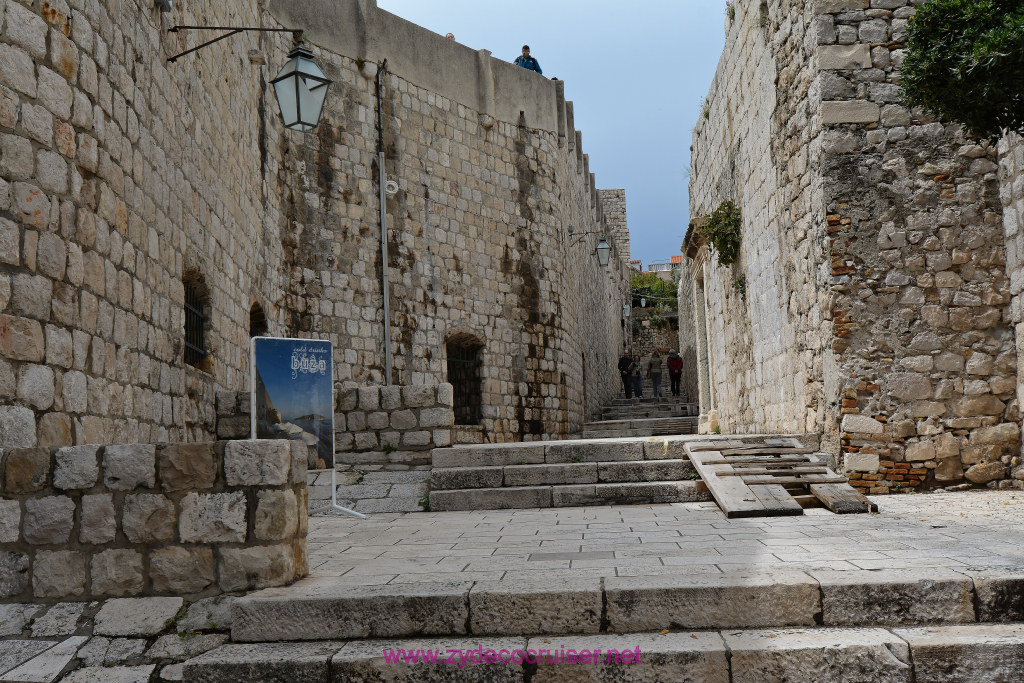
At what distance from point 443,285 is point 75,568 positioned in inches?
431

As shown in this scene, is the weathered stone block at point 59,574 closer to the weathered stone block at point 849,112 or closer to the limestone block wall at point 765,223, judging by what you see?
the limestone block wall at point 765,223

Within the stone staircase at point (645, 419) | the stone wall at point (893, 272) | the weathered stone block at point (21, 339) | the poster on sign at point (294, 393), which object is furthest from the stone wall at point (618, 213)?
the weathered stone block at point (21, 339)

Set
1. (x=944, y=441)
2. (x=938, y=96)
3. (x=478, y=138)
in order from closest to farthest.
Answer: (x=938, y=96), (x=944, y=441), (x=478, y=138)

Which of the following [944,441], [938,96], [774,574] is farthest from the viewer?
[944,441]

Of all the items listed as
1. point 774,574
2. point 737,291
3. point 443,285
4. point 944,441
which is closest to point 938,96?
point 944,441

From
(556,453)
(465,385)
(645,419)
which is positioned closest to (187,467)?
(556,453)

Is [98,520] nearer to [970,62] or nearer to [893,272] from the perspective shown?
[970,62]

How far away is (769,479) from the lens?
22.0 feet

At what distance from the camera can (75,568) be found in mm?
3521

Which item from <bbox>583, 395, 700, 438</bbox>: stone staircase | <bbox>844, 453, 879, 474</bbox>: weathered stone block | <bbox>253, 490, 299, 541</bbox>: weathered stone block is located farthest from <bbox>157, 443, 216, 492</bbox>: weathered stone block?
<bbox>583, 395, 700, 438</bbox>: stone staircase

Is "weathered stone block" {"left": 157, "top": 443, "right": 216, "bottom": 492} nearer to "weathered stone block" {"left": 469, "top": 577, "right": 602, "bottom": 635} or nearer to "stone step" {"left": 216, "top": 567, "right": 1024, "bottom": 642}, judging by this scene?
"stone step" {"left": 216, "top": 567, "right": 1024, "bottom": 642}

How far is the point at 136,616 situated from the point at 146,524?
0.37 metres

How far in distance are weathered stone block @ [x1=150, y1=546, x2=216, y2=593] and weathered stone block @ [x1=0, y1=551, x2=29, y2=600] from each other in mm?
555

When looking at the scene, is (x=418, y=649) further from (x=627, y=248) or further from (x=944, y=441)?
(x=627, y=248)
